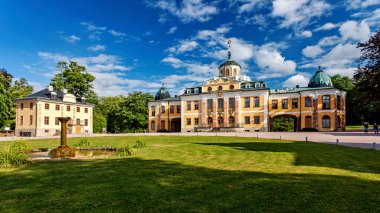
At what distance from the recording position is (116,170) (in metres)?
8.46

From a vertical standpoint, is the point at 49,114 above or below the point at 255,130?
above

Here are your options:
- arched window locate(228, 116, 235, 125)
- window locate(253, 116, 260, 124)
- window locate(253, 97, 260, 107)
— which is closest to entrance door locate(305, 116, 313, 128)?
window locate(253, 116, 260, 124)

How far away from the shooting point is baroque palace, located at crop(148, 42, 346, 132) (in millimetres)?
42750

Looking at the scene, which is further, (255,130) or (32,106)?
(255,130)

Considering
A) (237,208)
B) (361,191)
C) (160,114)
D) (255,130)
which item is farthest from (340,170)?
(160,114)

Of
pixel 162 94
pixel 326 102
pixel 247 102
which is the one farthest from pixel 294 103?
pixel 162 94

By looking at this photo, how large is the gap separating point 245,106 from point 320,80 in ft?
47.3

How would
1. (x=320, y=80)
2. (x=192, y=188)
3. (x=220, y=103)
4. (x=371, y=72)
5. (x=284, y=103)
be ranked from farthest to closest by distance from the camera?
(x=220, y=103) < (x=284, y=103) < (x=320, y=80) < (x=371, y=72) < (x=192, y=188)

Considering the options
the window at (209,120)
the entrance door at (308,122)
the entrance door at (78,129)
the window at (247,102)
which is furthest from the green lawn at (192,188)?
the entrance door at (78,129)

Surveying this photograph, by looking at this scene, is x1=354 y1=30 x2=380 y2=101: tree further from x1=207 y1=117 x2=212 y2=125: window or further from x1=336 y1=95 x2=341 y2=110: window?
x1=207 y1=117 x2=212 y2=125: window

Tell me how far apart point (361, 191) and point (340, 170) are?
9.58 ft

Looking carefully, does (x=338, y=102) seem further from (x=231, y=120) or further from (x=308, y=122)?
(x=231, y=120)

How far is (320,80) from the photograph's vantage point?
4462 cm

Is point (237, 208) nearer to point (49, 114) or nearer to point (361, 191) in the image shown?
point (361, 191)
